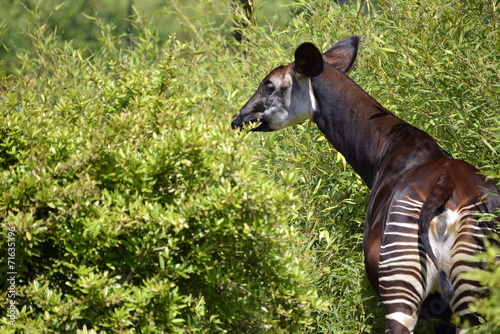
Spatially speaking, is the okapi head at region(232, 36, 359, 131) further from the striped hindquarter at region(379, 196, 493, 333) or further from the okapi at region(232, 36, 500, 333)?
the striped hindquarter at region(379, 196, 493, 333)

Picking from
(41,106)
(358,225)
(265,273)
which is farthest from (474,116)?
(41,106)

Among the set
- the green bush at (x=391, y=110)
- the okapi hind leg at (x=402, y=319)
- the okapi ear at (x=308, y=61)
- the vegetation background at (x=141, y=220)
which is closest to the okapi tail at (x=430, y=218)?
the okapi hind leg at (x=402, y=319)

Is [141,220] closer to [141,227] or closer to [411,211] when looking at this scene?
[141,227]

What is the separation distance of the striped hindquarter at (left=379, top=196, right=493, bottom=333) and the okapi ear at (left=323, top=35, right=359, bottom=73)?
136 cm

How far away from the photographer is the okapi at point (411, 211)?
2082 mm

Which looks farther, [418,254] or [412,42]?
[412,42]

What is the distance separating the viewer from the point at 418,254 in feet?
7.11

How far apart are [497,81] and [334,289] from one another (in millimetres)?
1571

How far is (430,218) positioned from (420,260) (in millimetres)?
199

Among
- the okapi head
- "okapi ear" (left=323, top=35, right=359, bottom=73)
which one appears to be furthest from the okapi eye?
"okapi ear" (left=323, top=35, right=359, bottom=73)

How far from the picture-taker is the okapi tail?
208cm

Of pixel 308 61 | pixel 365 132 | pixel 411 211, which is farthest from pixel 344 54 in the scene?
pixel 411 211

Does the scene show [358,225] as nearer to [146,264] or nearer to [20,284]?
[146,264]

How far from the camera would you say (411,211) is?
7.30 feet
